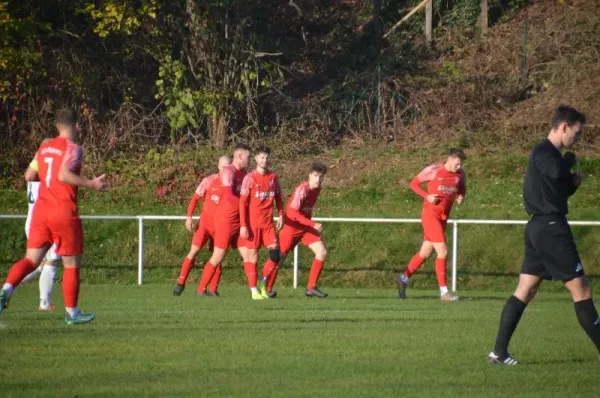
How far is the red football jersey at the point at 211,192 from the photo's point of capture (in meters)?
17.9

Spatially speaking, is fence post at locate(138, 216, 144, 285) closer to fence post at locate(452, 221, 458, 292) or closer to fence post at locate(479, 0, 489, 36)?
fence post at locate(452, 221, 458, 292)

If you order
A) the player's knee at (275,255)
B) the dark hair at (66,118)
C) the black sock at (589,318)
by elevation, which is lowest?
the player's knee at (275,255)

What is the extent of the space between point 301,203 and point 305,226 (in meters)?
0.38

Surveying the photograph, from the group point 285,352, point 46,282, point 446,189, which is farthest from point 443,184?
point 285,352

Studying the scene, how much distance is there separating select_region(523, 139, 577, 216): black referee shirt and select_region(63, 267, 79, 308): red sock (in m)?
4.30

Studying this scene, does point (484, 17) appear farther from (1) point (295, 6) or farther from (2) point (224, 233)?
(2) point (224, 233)

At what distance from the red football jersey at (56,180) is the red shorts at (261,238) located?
640 centimetres

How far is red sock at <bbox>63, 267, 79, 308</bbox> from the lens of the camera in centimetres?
1062

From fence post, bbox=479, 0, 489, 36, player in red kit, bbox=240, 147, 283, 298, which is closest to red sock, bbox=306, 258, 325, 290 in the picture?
player in red kit, bbox=240, 147, 283, 298

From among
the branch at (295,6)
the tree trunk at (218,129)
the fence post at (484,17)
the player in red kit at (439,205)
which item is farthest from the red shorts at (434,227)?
the branch at (295,6)

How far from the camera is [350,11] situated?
36344 millimetres

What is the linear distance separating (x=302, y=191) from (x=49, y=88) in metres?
14.4

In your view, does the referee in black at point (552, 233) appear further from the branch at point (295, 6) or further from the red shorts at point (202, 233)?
the branch at point (295, 6)

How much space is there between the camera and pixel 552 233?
8.70m
